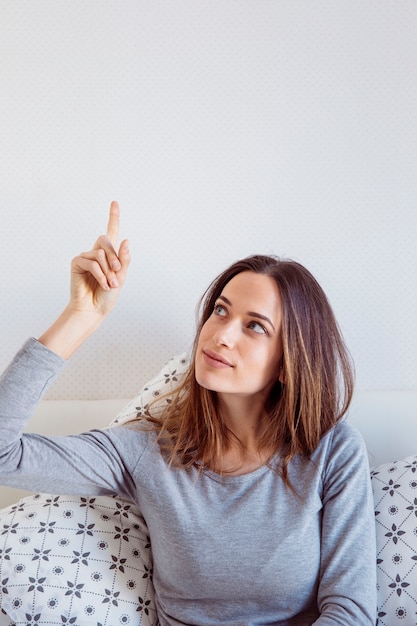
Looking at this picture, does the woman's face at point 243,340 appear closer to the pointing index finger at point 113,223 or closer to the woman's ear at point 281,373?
the woman's ear at point 281,373

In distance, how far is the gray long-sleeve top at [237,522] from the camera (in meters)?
1.29

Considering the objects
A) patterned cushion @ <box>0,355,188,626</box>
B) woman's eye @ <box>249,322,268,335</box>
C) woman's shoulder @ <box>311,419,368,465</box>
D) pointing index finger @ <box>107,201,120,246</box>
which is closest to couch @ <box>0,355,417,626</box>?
patterned cushion @ <box>0,355,188,626</box>

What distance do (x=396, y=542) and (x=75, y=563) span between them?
62 centimetres

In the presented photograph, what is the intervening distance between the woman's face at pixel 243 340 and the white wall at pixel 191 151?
0.41 metres

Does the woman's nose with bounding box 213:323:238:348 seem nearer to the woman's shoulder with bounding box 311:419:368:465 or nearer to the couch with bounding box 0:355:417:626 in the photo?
the woman's shoulder with bounding box 311:419:368:465

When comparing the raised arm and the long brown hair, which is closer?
the raised arm

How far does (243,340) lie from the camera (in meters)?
1.40

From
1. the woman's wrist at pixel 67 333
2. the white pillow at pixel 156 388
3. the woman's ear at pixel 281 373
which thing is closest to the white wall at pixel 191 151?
the white pillow at pixel 156 388

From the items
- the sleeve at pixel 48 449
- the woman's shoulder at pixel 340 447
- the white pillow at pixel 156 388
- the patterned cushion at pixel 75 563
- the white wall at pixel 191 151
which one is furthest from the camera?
the white wall at pixel 191 151

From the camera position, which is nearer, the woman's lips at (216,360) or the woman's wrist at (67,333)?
the woman's wrist at (67,333)

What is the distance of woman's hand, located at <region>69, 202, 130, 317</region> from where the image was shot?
126 cm

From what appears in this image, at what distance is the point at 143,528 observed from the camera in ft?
4.90

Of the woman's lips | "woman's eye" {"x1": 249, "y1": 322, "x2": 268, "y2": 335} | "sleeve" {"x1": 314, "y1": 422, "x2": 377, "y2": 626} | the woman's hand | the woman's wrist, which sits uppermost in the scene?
the woman's hand

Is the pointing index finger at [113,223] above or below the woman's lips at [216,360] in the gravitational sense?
above
